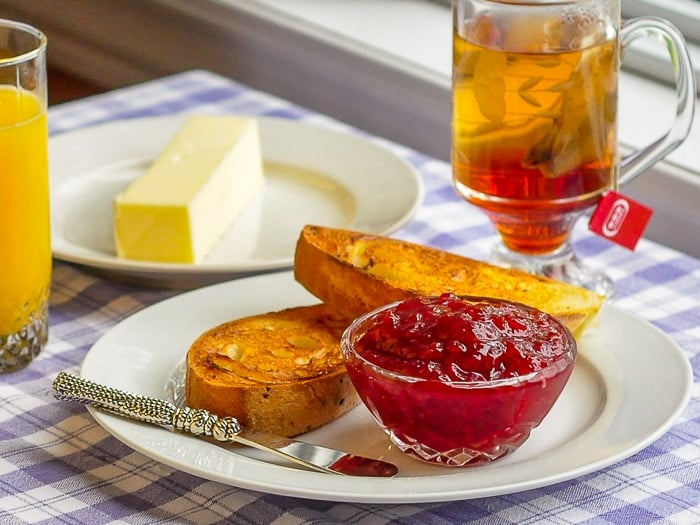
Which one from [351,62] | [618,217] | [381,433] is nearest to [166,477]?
[381,433]

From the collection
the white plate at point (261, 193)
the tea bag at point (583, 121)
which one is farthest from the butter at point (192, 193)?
the tea bag at point (583, 121)

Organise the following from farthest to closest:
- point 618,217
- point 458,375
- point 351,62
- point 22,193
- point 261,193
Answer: point 351,62 < point 261,193 < point 618,217 < point 22,193 < point 458,375

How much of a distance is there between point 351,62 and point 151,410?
1.46 meters

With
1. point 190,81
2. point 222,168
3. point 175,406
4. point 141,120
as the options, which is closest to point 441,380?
point 175,406

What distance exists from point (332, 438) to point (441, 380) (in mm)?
178

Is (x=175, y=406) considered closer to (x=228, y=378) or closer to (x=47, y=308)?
(x=228, y=378)

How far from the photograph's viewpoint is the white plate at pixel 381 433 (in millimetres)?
989

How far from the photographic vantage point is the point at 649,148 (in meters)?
1.46

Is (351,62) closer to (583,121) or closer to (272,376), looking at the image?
(583,121)

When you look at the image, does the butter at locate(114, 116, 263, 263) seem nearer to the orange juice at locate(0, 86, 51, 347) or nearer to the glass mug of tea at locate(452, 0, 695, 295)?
the orange juice at locate(0, 86, 51, 347)

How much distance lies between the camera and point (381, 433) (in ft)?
3.67

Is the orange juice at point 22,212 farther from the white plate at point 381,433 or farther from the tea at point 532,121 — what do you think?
the tea at point 532,121

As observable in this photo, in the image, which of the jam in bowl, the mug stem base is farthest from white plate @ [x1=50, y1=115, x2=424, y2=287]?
the jam in bowl

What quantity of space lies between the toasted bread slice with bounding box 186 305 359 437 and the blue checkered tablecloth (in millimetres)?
75
